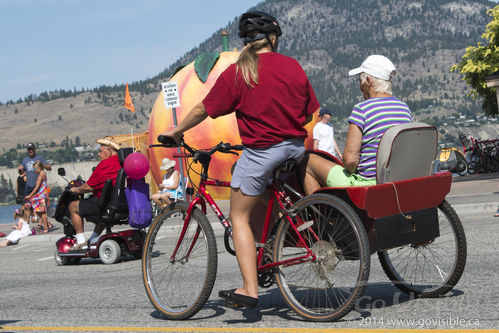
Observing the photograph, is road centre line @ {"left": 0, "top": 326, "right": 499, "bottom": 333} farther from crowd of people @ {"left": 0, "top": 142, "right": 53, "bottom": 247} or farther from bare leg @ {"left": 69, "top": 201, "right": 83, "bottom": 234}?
crowd of people @ {"left": 0, "top": 142, "right": 53, "bottom": 247}

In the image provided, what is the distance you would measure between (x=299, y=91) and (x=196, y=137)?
1829 centimetres

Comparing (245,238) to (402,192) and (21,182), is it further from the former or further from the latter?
(21,182)

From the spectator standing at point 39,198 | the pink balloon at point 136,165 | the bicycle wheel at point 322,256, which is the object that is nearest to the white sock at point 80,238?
the pink balloon at point 136,165

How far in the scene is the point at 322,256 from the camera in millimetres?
4570

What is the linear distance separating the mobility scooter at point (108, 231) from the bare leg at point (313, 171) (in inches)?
200

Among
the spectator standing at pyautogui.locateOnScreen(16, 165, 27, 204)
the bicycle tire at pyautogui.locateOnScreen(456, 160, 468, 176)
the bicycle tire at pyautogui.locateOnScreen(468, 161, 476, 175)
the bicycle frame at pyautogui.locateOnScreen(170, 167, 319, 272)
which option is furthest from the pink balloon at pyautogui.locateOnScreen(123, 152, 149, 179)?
the bicycle tire at pyautogui.locateOnScreen(468, 161, 476, 175)

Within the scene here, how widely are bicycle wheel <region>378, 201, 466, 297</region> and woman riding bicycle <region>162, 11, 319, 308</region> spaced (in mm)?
1115

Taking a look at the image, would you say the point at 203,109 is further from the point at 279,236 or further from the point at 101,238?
the point at 101,238

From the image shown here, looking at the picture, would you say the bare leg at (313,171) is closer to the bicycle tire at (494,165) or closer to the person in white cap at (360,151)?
the person in white cap at (360,151)

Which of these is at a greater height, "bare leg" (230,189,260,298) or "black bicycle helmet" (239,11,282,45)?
"black bicycle helmet" (239,11,282,45)

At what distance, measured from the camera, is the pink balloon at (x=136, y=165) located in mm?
9219

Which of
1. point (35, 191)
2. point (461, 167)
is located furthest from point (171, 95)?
point (461, 167)

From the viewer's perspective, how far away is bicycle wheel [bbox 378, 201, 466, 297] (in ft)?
16.3

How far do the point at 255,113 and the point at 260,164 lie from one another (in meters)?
0.32
